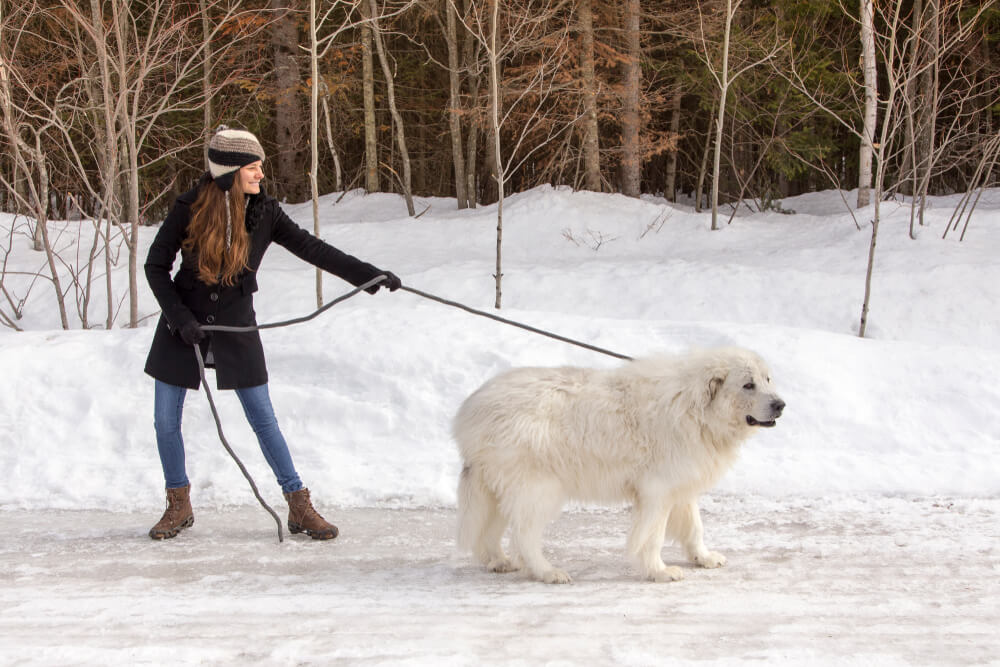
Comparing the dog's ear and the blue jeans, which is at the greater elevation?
the dog's ear

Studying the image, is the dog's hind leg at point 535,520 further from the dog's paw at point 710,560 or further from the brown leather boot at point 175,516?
the brown leather boot at point 175,516

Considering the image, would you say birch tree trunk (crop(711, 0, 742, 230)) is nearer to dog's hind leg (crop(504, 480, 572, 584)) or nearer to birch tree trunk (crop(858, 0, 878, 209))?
birch tree trunk (crop(858, 0, 878, 209))

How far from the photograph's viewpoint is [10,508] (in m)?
5.95

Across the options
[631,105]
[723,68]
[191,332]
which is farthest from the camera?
[631,105]

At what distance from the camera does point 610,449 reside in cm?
459

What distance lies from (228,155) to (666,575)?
3366 mm

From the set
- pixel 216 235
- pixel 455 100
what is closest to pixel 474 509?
pixel 216 235

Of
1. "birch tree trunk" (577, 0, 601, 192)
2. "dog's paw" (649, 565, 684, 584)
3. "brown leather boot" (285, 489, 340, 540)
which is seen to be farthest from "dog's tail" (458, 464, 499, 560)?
"birch tree trunk" (577, 0, 601, 192)

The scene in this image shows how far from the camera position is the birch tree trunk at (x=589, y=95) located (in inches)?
723

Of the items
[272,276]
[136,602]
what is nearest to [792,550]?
[136,602]

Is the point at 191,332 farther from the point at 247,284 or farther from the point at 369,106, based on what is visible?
the point at 369,106

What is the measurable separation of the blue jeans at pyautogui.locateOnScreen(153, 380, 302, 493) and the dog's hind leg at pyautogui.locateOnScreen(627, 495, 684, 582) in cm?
215

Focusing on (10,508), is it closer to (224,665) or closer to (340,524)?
(340,524)

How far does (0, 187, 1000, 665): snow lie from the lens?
12.0ft
